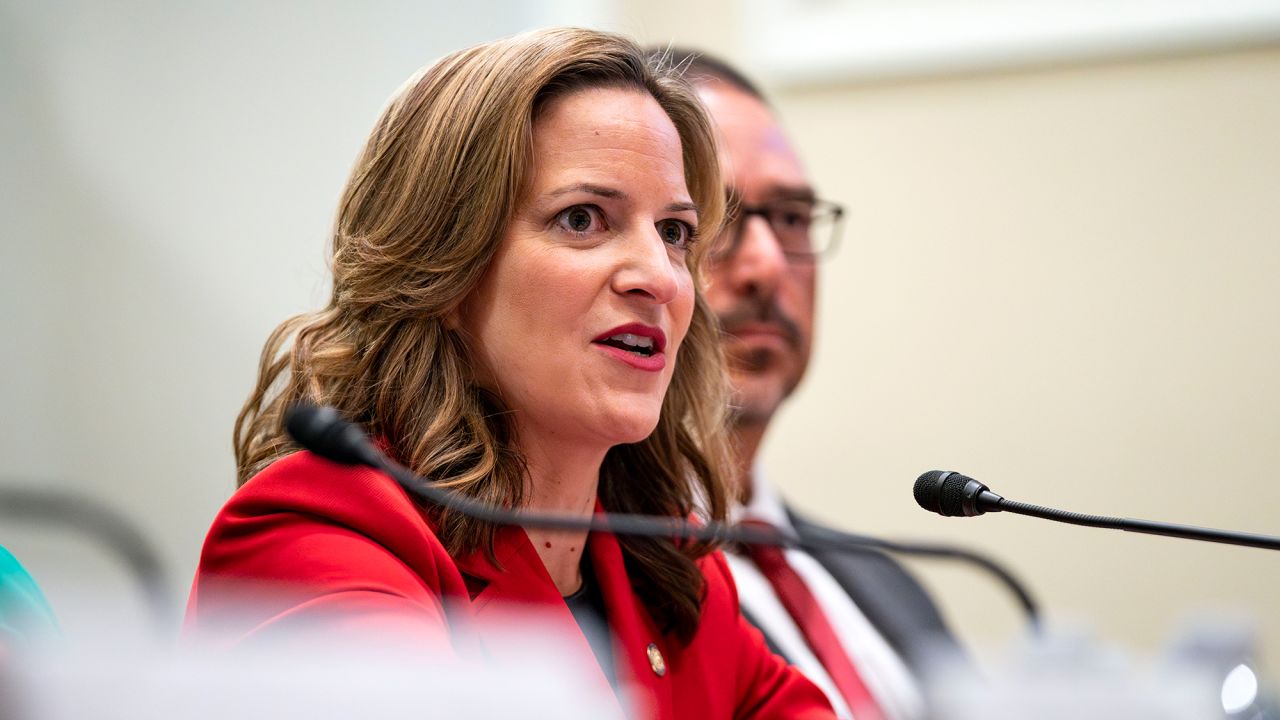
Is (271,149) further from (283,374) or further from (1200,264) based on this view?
(1200,264)

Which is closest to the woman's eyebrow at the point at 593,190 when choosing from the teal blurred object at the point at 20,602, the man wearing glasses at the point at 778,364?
the teal blurred object at the point at 20,602

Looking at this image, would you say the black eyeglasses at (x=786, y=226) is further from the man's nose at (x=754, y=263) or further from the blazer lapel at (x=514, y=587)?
the blazer lapel at (x=514, y=587)

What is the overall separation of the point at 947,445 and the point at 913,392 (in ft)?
0.51

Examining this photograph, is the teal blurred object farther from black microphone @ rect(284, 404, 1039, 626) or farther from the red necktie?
the red necktie

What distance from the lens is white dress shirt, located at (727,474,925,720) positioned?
1.77 metres

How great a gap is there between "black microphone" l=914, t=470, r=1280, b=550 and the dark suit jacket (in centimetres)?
85

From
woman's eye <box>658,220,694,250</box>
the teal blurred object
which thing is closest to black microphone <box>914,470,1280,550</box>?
woman's eye <box>658,220,694,250</box>

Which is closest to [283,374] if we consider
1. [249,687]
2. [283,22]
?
[249,687]

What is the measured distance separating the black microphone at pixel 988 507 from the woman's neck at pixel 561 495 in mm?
356

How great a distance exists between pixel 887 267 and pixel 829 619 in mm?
1421

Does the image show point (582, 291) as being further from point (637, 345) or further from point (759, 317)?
point (759, 317)

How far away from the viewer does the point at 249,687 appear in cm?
53

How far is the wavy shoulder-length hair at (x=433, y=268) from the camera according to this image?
1195 millimetres

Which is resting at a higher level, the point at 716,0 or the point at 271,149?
the point at 716,0
